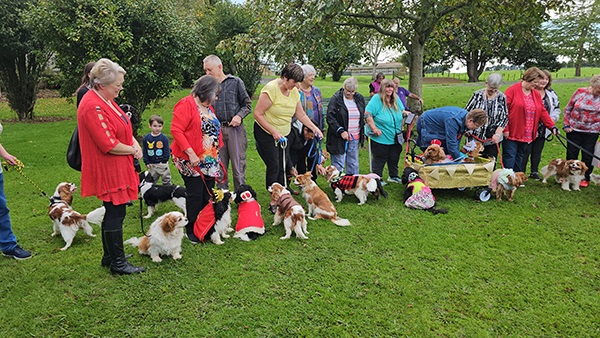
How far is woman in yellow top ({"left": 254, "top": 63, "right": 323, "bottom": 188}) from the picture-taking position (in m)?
4.61

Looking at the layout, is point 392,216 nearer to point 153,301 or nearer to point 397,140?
point 397,140

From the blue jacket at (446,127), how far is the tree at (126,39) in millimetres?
7311

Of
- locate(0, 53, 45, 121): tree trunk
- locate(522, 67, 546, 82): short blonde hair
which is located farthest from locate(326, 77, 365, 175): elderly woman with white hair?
locate(0, 53, 45, 121): tree trunk

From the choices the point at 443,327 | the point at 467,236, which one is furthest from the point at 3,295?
the point at 467,236

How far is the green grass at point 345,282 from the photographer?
9.35ft

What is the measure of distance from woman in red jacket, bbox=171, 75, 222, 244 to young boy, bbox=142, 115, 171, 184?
1.87 metres

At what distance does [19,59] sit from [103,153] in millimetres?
14634

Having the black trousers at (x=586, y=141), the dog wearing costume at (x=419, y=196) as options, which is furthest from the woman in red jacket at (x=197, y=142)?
the black trousers at (x=586, y=141)

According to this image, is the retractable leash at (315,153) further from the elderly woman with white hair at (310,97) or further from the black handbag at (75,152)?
the black handbag at (75,152)

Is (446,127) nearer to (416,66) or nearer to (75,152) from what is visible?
(75,152)

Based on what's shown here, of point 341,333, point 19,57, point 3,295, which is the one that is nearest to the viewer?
point 341,333

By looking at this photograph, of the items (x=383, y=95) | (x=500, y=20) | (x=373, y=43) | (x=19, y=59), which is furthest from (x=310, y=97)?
(x=373, y=43)

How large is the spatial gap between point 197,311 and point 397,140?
168 inches

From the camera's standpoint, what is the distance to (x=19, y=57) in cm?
1379
